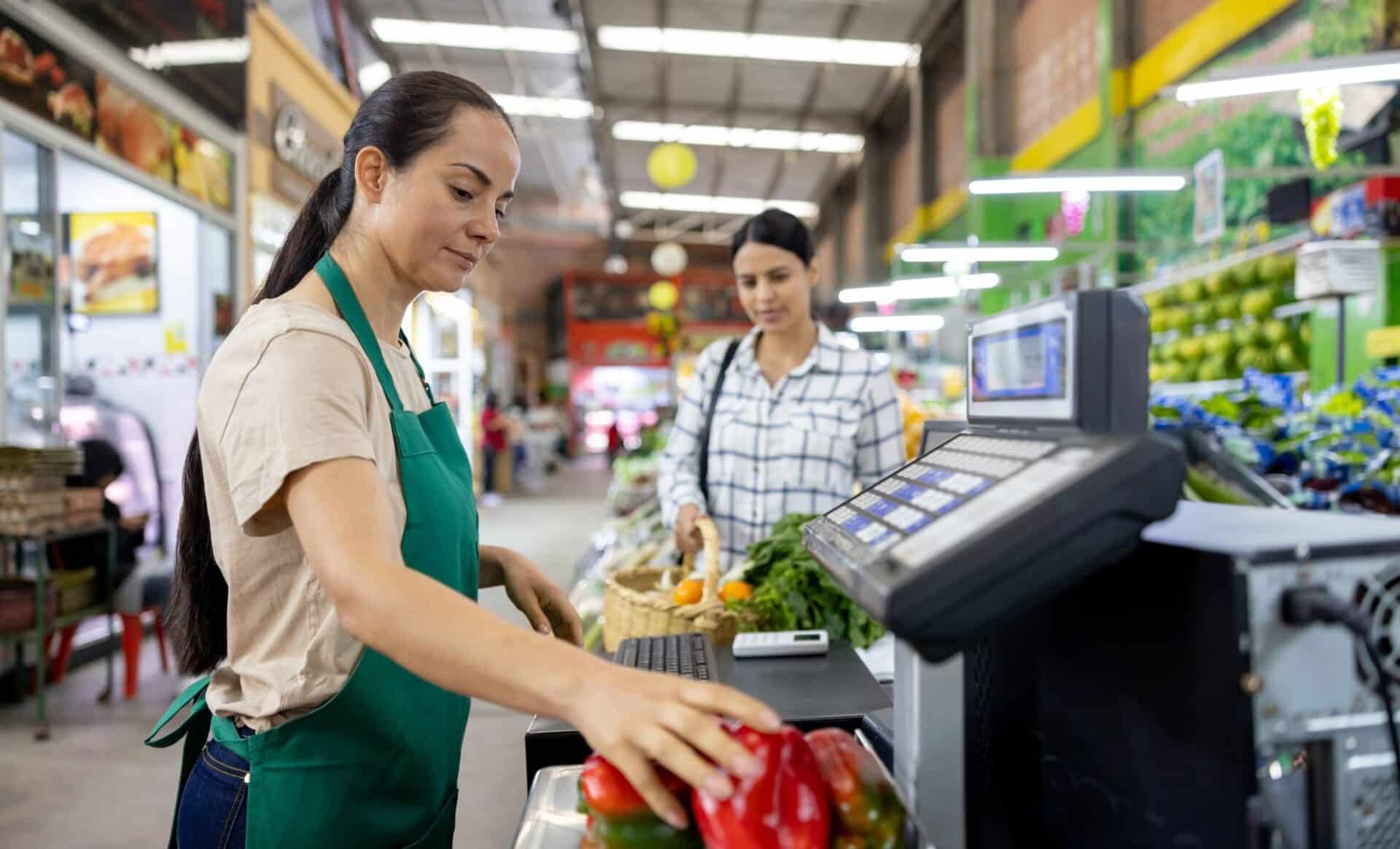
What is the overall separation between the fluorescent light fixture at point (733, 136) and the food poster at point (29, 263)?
397 inches

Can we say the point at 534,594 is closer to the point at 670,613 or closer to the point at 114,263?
the point at 670,613

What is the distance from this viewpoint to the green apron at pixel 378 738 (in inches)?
37.1

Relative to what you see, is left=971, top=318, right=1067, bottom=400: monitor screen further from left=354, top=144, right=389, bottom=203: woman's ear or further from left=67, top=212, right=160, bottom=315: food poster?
left=67, top=212, right=160, bottom=315: food poster

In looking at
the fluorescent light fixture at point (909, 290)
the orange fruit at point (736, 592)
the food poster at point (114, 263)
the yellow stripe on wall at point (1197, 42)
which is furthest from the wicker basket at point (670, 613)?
the yellow stripe on wall at point (1197, 42)

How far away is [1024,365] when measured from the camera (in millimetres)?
739

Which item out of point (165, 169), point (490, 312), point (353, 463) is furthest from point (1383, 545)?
point (490, 312)

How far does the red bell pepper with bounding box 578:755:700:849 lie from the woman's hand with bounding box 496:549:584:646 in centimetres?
60

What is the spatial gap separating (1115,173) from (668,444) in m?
2.90

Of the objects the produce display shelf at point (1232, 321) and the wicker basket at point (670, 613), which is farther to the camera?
the produce display shelf at point (1232, 321)

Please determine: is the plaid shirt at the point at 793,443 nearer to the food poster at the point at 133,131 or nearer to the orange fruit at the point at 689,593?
the orange fruit at the point at 689,593

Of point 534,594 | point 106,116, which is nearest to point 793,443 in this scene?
point 534,594

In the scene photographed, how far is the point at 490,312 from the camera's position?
18.3 metres

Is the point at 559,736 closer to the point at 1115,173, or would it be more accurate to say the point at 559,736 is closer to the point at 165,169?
the point at 1115,173

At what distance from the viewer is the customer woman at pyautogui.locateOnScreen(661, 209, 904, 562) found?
231cm
